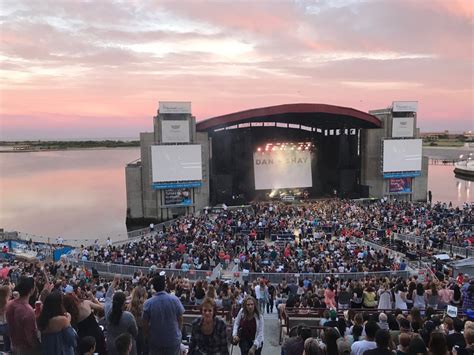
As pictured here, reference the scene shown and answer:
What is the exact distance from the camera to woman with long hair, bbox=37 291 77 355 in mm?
4109

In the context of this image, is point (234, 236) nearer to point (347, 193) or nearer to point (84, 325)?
point (84, 325)

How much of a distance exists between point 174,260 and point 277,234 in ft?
25.9

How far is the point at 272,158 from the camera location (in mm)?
40094

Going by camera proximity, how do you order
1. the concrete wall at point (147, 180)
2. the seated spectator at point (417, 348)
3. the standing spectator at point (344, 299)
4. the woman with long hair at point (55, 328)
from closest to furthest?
1. the woman with long hair at point (55, 328)
2. the seated spectator at point (417, 348)
3. the standing spectator at point (344, 299)
4. the concrete wall at point (147, 180)

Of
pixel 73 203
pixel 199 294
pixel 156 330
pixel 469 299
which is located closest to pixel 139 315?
pixel 156 330

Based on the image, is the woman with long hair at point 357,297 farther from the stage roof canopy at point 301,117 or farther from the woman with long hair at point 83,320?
the stage roof canopy at point 301,117

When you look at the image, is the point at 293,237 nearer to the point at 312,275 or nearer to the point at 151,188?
the point at 312,275

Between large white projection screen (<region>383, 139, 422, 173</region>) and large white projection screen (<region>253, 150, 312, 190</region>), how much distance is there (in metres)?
7.48

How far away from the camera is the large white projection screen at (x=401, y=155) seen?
4097 cm

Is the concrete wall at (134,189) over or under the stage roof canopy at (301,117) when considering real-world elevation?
under

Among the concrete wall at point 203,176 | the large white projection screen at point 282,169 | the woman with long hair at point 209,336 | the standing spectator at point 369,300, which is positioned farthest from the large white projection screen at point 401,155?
the woman with long hair at point 209,336

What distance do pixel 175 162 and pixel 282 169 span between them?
10.6 m

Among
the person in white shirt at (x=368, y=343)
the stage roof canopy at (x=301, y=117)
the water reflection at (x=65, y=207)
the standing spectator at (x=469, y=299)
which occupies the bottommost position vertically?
the water reflection at (x=65, y=207)

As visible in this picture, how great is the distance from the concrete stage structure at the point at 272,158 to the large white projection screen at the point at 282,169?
0.31ft
